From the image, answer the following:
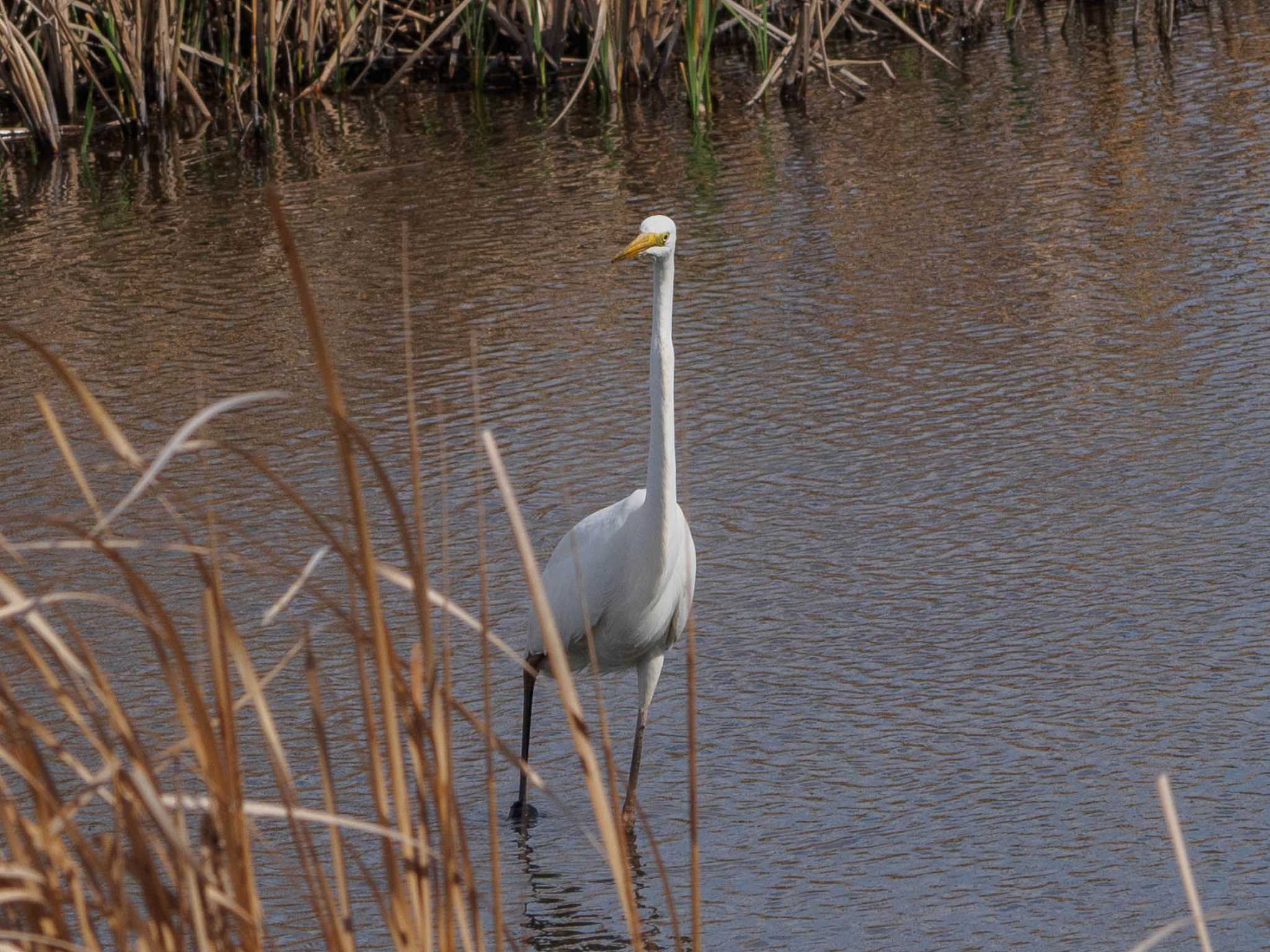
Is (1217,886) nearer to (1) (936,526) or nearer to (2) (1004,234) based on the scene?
(1) (936,526)

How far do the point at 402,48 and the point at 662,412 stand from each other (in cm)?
927

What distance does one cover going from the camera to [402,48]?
39.6 feet

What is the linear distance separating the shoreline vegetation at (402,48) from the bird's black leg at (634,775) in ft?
21.2

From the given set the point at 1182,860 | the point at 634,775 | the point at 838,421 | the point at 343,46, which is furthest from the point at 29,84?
the point at 1182,860

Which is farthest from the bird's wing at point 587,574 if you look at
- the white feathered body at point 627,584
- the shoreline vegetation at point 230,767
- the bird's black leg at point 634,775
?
the shoreline vegetation at point 230,767

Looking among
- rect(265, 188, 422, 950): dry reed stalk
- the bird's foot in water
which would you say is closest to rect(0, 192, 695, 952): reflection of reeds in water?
rect(265, 188, 422, 950): dry reed stalk

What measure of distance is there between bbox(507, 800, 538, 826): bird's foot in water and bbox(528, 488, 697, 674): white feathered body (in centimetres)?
34

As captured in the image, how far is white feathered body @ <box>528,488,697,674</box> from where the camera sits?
3564mm

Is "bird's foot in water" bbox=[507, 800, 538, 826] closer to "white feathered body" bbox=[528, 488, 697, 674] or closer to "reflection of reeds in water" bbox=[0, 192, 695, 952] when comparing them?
"white feathered body" bbox=[528, 488, 697, 674]

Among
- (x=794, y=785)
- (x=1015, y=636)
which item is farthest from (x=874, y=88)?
(x=794, y=785)

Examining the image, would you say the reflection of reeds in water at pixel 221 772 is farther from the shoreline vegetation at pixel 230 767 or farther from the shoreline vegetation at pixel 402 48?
the shoreline vegetation at pixel 402 48

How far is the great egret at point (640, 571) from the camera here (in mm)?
3471

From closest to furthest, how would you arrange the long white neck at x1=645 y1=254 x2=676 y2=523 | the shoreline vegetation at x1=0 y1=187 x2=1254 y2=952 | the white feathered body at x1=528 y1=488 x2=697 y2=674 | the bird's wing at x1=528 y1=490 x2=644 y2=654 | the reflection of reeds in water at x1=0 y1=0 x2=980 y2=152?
1. the shoreline vegetation at x1=0 y1=187 x2=1254 y2=952
2. the long white neck at x1=645 y1=254 x2=676 y2=523
3. the white feathered body at x1=528 y1=488 x2=697 y2=674
4. the bird's wing at x1=528 y1=490 x2=644 y2=654
5. the reflection of reeds in water at x1=0 y1=0 x2=980 y2=152

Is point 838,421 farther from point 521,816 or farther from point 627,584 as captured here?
point 521,816
